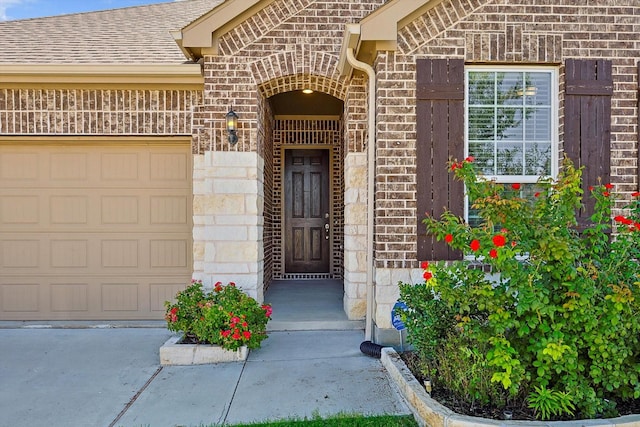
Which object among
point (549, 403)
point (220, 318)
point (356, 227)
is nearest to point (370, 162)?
point (356, 227)

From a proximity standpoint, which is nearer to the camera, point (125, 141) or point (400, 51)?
point (400, 51)

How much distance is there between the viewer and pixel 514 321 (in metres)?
3.12

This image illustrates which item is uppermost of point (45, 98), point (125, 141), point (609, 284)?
point (45, 98)

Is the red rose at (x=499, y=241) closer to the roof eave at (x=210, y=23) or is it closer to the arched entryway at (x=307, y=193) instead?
the roof eave at (x=210, y=23)

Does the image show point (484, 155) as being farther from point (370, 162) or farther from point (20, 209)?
point (20, 209)

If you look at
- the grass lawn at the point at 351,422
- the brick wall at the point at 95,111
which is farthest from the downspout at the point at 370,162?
the brick wall at the point at 95,111

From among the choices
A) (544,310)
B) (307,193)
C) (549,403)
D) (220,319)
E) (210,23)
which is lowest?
(549,403)

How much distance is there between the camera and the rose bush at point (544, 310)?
120 inches

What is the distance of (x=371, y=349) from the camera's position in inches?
185

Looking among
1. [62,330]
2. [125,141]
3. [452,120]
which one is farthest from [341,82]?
[62,330]

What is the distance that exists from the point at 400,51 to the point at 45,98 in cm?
436

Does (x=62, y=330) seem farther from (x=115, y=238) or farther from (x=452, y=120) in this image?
(x=452, y=120)

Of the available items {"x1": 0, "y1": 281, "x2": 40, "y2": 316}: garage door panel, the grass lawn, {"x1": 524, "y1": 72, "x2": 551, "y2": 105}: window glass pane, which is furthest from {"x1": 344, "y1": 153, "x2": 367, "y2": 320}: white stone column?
{"x1": 0, "y1": 281, "x2": 40, "y2": 316}: garage door panel

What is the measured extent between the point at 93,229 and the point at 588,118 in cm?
603
